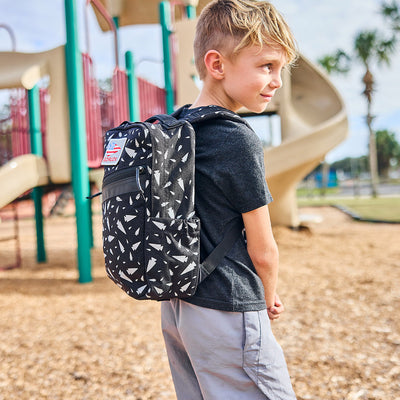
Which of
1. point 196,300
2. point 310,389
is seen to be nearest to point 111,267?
point 196,300

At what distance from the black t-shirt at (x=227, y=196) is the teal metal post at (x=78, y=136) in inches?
164

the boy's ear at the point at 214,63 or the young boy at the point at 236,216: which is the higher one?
the boy's ear at the point at 214,63

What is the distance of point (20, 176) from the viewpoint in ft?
15.7

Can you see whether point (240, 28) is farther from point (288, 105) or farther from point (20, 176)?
point (288, 105)

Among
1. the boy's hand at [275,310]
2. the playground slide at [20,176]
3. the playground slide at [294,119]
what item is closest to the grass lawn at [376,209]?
the playground slide at [294,119]

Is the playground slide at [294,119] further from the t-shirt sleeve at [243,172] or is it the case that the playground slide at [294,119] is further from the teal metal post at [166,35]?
A: the t-shirt sleeve at [243,172]

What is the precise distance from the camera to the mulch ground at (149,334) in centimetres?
243

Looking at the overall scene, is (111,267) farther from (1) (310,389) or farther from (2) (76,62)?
(2) (76,62)

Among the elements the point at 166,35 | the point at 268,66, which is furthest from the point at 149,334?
the point at 166,35

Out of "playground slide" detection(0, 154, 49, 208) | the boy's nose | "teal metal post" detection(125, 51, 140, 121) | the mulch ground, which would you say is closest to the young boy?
the boy's nose

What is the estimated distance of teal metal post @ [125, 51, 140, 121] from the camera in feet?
19.6

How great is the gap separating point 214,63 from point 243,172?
1.08ft

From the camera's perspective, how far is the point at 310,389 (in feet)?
7.65

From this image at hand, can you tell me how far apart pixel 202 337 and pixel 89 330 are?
2628 mm
